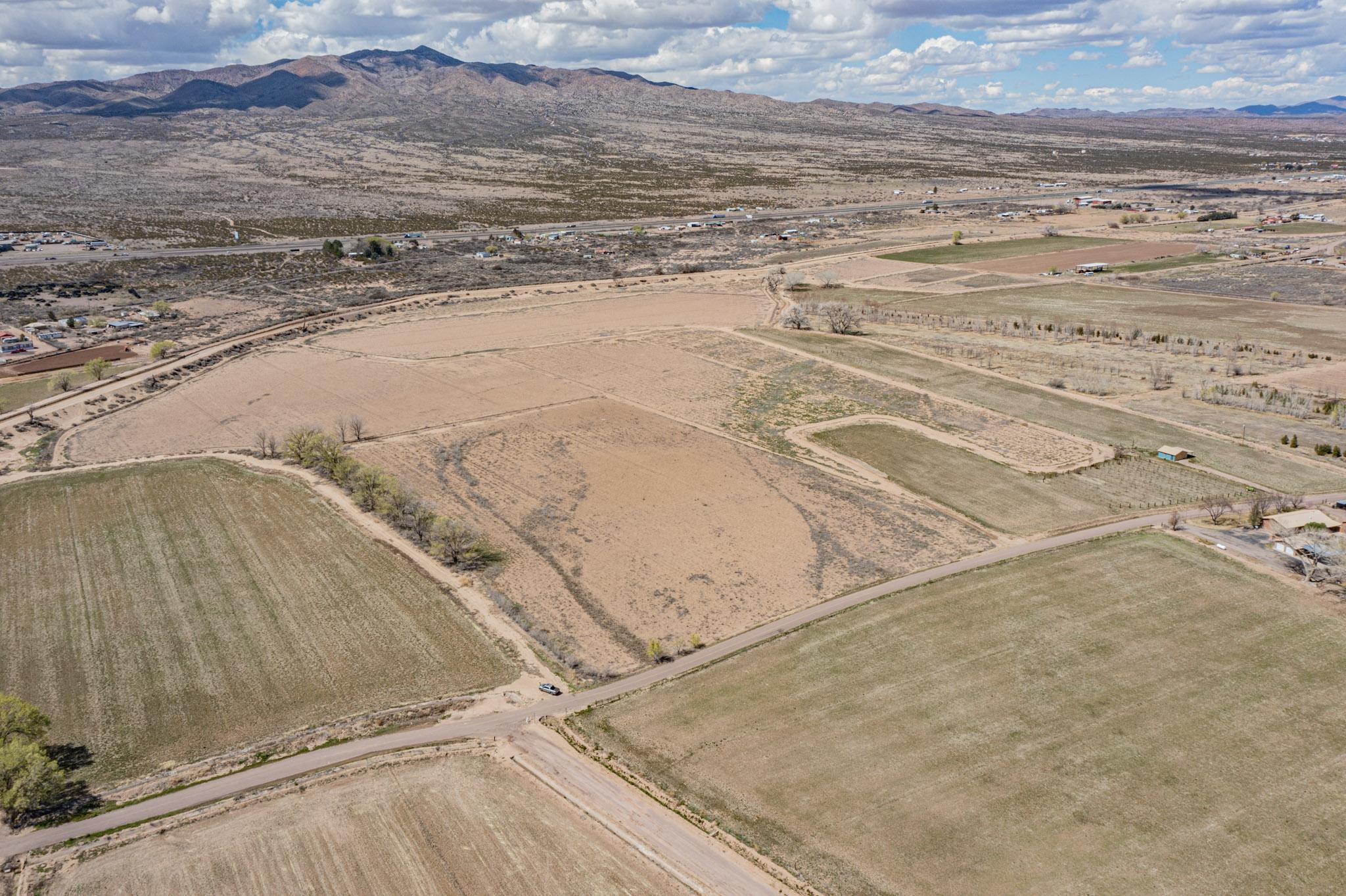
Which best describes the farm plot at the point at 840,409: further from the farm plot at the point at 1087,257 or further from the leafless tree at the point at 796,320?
the farm plot at the point at 1087,257

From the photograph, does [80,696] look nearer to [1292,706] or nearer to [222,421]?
[222,421]

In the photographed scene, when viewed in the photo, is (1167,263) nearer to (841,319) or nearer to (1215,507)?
(841,319)

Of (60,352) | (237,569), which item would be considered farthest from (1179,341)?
(60,352)

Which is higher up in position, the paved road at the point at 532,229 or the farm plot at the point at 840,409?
the paved road at the point at 532,229

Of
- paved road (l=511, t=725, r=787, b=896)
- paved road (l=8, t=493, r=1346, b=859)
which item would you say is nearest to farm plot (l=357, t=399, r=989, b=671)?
paved road (l=8, t=493, r=1346, b=859)

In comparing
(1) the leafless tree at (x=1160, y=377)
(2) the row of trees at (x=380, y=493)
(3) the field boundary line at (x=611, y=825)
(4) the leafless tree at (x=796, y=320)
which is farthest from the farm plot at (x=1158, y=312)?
(3) the field boundary line at (x=611, y=825)
